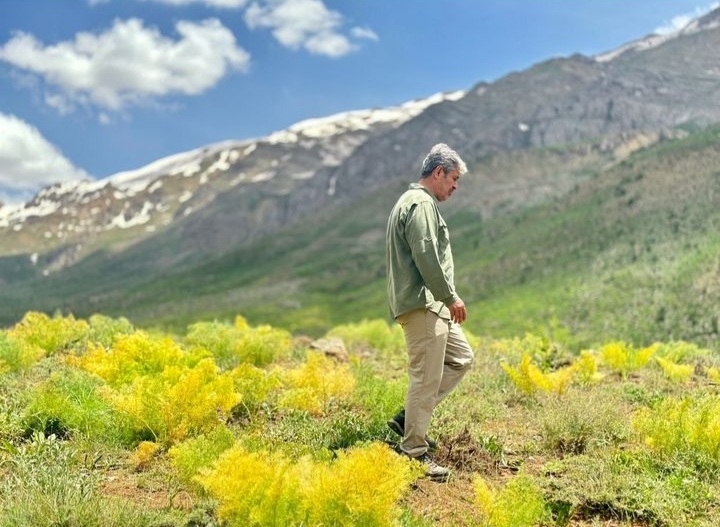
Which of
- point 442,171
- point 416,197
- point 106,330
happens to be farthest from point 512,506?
point 106,330

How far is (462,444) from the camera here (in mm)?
7230

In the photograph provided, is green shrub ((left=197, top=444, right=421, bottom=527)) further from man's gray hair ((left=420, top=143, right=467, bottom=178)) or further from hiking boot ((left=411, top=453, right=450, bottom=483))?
man's gray hair ((left=420, top=143, right=467, bottom=178))

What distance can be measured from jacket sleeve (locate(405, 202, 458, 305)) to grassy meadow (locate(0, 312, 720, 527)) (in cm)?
164

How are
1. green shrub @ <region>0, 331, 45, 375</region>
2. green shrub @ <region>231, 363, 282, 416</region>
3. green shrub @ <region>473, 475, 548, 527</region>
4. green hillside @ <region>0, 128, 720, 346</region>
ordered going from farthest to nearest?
green hillside @ <region>0, 128, 720, 346</region>, green shrub @ <region>0, 331, 45, 375</region>, green shrub @ <region>231, 363, 282, 416</region>, green shrub @ <region>473, 475, 548, 527</region>

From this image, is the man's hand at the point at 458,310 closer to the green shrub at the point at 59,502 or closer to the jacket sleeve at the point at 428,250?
the jacket sleeve at the point at 428,250

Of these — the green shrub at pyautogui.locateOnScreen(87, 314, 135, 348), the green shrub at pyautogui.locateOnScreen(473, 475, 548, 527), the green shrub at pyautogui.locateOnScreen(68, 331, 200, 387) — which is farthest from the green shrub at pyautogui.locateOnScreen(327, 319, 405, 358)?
the green shrub at pyautogui.locateOnScreen(473, 475, 548, 527)

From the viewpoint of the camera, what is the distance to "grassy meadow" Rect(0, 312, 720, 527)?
4887 mm

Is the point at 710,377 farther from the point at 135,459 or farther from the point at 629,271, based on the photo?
the point at 629,271

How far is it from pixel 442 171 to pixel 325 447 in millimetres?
3067

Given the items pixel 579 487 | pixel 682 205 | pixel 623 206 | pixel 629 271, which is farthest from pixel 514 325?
pixel 579 487

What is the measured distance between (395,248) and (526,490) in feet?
8.64

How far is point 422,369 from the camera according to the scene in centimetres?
667

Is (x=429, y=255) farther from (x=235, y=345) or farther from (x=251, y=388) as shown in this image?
(x=235, y=345)

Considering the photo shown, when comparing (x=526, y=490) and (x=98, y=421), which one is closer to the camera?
(x=526, y=490)
